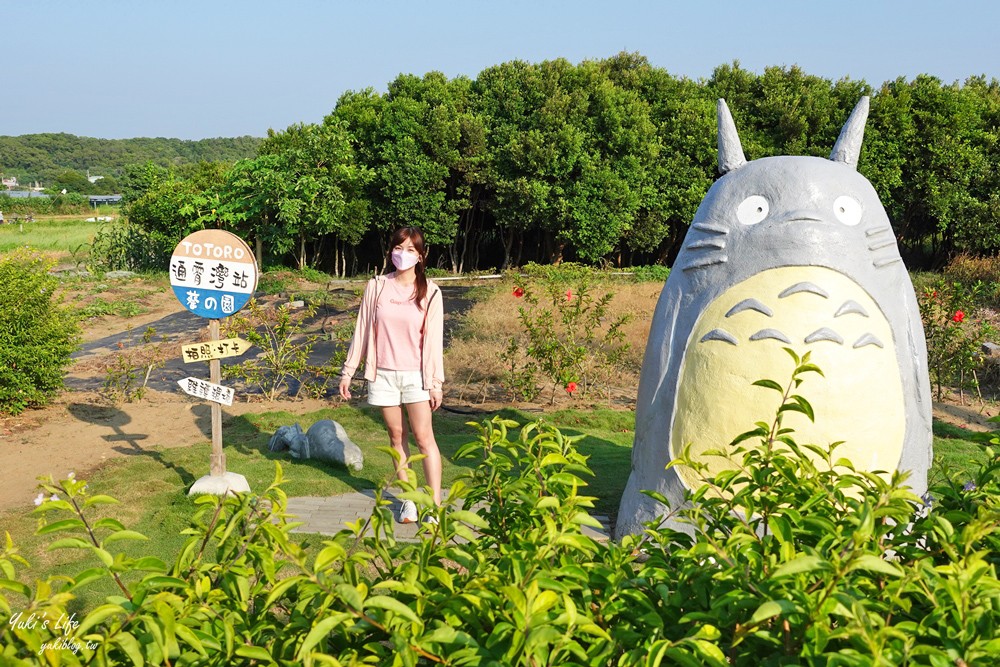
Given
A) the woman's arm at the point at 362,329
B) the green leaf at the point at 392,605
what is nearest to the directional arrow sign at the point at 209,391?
the woman's arm at the point at 362,329

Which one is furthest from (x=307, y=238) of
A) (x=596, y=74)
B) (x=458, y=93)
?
(x=596, y=74)

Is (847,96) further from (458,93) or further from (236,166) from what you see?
(236,166)

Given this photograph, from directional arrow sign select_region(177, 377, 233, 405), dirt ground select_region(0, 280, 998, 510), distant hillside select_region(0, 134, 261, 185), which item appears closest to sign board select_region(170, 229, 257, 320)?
directional arrow sign select_region(177, 377, 233, 405)

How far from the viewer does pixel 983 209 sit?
2072 centimetres

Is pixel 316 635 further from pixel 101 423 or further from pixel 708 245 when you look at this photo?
pixel 101 423

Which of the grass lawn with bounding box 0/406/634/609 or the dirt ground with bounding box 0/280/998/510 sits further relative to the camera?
the dirt ground with bounding box 0/280/998/510

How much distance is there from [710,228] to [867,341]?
3.09 feet

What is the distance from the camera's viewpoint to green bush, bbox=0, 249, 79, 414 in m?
7.58

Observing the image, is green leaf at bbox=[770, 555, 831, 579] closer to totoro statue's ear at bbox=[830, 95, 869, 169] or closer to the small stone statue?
totoro statue's ear at bbox=[830, 95, 869, 169]

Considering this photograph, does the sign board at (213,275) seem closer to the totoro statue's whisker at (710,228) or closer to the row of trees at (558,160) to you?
the totoro statue's whisker at (710,228)

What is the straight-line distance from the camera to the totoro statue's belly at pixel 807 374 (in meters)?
3.95

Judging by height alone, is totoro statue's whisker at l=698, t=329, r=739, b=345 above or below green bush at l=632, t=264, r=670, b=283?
above

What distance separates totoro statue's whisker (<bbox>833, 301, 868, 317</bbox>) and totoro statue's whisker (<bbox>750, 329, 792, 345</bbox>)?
0.90 feet

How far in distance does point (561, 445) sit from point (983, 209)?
22092mm
